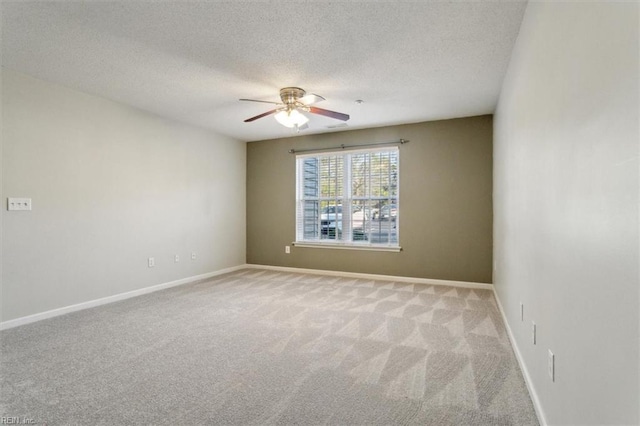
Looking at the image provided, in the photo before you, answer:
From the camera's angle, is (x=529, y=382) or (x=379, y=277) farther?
(x=379, y=277)

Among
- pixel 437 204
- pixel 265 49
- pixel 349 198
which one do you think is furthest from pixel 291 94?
pixel 437 204

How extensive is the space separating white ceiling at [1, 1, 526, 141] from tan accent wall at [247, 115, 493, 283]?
2.51ft

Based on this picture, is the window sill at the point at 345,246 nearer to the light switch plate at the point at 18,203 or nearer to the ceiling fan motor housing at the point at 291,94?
the ceiling fan motor housing at the point at 291,94

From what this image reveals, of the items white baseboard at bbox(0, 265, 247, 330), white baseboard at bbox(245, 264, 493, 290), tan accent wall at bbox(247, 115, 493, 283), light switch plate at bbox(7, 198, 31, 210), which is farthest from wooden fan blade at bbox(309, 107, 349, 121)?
white baseboard at bbox(0, 265, 247, 330)

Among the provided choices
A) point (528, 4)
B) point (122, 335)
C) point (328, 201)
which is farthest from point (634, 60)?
point (328, 201)

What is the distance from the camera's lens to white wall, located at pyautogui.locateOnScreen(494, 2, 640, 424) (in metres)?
0.85

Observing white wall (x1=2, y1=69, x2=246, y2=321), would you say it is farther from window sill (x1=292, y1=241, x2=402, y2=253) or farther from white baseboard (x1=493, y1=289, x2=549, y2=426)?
white baseboard (x1=493, y1=289, x2=549, y2=426)

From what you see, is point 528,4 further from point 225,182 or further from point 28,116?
point 225,182

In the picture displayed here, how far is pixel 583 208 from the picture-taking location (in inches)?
45.7

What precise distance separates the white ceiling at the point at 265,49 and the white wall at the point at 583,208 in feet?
2.31

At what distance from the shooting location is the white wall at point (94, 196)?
10.5ft

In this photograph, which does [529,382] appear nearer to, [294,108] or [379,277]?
[294,108]

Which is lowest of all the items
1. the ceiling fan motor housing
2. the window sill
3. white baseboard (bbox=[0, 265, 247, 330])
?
white baseboard (bbox=[0, 265, 247, 330])

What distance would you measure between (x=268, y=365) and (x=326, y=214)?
360 centimetres
